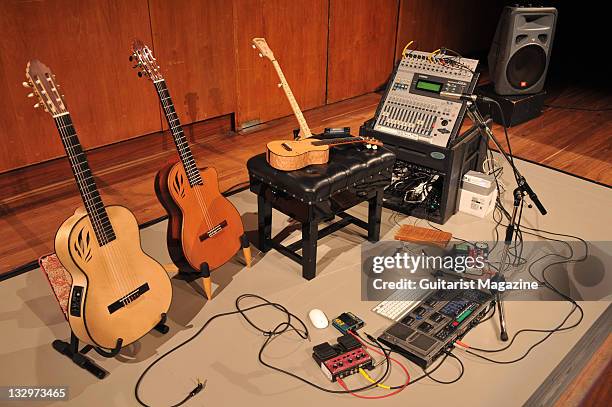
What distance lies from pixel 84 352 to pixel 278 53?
2.72m

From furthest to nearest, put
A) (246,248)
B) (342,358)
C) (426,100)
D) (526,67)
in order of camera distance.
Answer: (526,67) → (426,100) → (246,248) → (342,358)

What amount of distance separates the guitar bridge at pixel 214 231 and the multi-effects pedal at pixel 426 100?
1.08 m

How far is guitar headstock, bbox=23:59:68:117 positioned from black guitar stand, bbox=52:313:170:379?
803mm

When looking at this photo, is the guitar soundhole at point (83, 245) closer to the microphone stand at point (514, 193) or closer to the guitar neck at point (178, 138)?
the guitar neck at point (178, 138)

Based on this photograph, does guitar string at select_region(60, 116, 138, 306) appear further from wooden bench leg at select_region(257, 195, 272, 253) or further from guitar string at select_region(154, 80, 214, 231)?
wooden bench leg at select_region(257, 195, 272, 253)

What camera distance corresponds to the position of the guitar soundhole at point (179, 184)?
2.26 metres

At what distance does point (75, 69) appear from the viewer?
3.19 meters

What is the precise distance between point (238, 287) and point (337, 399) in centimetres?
74

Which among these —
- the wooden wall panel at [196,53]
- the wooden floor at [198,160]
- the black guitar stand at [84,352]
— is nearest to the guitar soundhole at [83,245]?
the black guitar stand at [84,352]

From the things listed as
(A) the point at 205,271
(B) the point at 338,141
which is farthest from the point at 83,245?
(B) the point at 338,141

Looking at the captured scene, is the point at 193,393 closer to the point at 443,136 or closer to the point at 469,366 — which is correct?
the point at 469,366

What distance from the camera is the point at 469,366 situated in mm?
2064

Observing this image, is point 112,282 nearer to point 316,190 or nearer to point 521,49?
point 316,190

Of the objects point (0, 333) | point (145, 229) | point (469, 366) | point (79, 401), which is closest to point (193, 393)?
point (79, 401)
